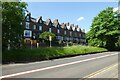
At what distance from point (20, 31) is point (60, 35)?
230 feet

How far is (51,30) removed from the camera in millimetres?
93125

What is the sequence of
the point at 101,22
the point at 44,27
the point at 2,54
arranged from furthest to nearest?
the point at 44,27
the point at 101,22
the point at 2,54

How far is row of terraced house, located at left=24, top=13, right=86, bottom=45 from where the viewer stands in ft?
262

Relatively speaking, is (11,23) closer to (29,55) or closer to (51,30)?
(29,55)

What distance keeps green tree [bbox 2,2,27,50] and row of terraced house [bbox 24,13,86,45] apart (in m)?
32.3

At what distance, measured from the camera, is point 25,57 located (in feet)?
95.7

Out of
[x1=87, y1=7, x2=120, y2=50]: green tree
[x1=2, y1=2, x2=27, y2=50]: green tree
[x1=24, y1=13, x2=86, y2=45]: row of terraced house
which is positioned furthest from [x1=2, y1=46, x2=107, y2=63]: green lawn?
[x1=87, y1=7, x2=120, y2=50]: green tree

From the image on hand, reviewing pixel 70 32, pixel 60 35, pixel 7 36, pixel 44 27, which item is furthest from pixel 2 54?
pixel 70 32

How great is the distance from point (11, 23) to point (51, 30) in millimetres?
64979

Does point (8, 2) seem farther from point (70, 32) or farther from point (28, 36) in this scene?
point (70, 32)

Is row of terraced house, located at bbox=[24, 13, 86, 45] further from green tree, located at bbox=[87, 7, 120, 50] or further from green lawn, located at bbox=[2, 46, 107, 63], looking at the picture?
green lawn, located at bbox=[2, 46, 107, 63]

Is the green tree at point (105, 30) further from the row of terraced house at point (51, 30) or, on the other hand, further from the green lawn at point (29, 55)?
the green lawn at point (29, 55)

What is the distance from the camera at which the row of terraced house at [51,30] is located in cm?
7988

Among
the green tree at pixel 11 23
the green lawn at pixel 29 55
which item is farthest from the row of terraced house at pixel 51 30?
the green tree at pixel 11 23
